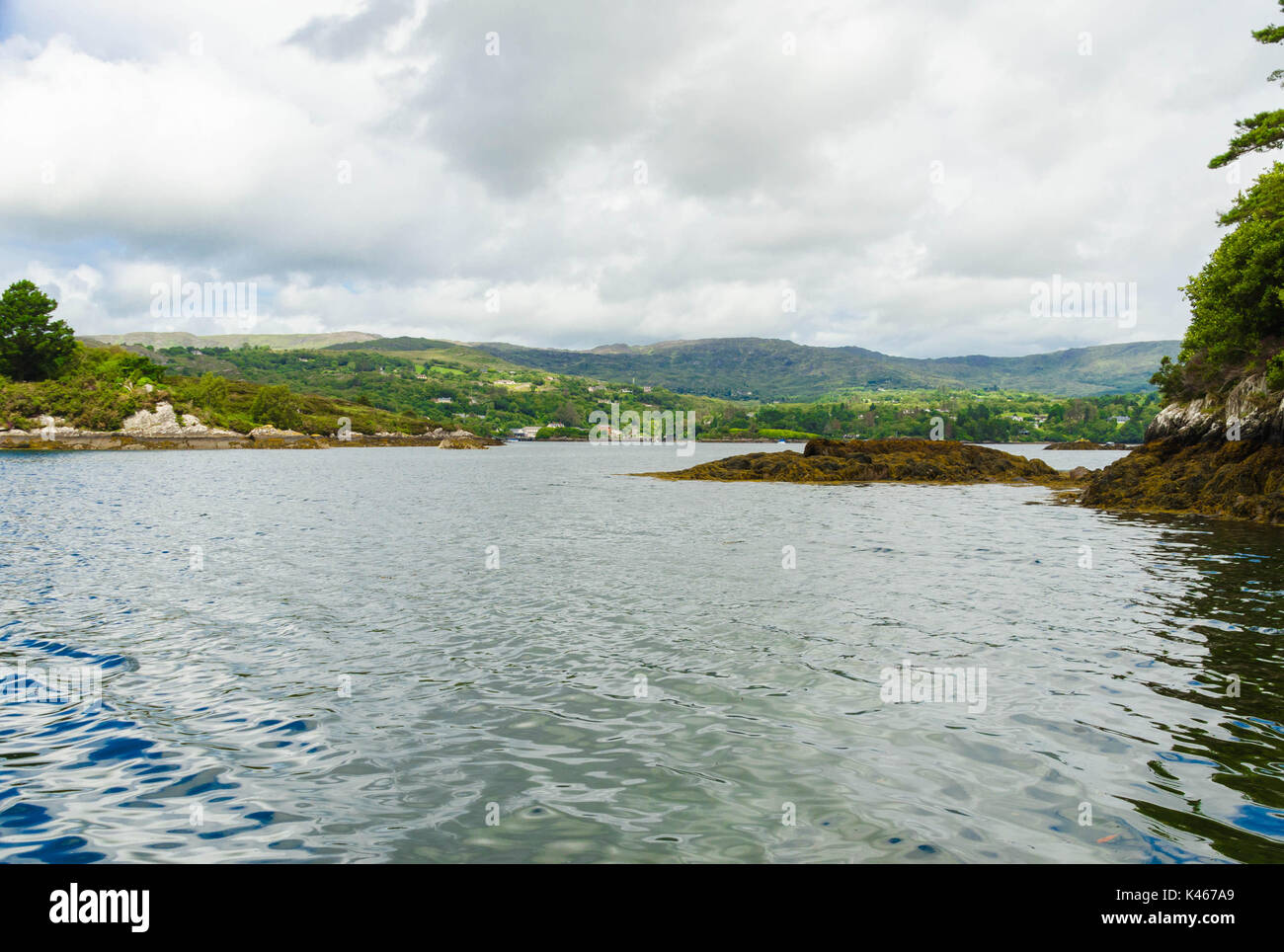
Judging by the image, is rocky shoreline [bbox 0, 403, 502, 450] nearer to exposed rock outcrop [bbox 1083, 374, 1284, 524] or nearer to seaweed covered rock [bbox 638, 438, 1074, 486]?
seaweed covered rock [bbox 638, 438, 1074, 486]

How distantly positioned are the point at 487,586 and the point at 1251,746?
59.1ft

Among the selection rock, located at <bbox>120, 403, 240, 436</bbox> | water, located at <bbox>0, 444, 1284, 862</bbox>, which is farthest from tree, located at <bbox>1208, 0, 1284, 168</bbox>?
rock, located at <bbox>120, 403, 240, 436</bbox>

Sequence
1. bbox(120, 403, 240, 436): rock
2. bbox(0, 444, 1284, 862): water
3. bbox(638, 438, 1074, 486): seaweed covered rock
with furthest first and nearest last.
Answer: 1. bbox(120, 403, 240, 436): rock
2. bbox(638, 438, 1074, 486): seaweed covered rock
3. bbox(0, 444, 1284, 862): water

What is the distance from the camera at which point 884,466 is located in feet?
255

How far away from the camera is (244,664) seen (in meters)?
13.9

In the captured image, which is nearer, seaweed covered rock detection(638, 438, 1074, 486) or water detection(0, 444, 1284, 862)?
water detection(0, 444, 1284, 862)

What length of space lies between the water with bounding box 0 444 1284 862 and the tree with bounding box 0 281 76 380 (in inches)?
6653

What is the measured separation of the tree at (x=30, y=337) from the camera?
5960 inches

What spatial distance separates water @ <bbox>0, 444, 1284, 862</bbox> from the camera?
7660 millimetres

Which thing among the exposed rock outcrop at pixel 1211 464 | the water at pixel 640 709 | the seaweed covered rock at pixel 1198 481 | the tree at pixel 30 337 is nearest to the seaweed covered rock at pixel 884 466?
the exposed rock outcrop at pixel 1211 464

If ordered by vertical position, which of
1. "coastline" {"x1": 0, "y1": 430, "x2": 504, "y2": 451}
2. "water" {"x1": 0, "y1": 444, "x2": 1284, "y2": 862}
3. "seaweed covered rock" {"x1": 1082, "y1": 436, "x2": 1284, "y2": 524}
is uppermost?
"coastline" {"x1": 0, "y1": 430, "x2": 504, "y2": 451}

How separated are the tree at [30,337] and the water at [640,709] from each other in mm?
168989
